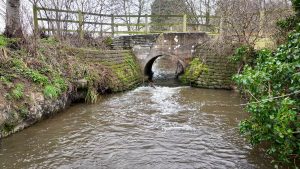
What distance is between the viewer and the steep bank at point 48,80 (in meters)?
6.89

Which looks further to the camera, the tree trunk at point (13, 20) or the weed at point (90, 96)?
the weed at point (90, 96)

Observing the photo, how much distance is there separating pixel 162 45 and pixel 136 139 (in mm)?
9055

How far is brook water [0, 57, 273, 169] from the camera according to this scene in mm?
5336

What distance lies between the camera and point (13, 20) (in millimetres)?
9328

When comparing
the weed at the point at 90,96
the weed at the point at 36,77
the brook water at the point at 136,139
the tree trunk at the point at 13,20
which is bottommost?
the brook water at the point at 136,139

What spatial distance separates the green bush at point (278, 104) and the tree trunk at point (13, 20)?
7601mm

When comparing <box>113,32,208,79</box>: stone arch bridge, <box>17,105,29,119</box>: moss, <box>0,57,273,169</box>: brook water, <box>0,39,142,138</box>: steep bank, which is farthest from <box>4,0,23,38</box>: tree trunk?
<box>113,32,208,79</box>: stone arch bridge

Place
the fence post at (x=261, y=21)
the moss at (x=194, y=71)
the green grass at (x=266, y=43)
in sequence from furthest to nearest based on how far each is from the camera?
the moss at (x=194, y=71), the fence post at (x=261, y=21), the green grass at (x=266, y=43)

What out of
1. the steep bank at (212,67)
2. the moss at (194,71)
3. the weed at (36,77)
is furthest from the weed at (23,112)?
the moss at (194,71)

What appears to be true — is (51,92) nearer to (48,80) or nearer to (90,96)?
(48,80)

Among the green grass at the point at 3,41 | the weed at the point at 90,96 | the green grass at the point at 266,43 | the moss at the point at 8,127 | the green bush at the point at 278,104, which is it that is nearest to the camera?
the green bush at the point at 278,104

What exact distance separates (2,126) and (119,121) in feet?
9.64

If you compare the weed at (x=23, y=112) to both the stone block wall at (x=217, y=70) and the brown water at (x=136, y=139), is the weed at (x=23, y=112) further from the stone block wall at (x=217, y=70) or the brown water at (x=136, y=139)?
the stone block wall at (x=217, y=70)

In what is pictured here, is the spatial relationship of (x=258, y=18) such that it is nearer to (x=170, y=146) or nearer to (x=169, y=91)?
(x=169, y=91)
